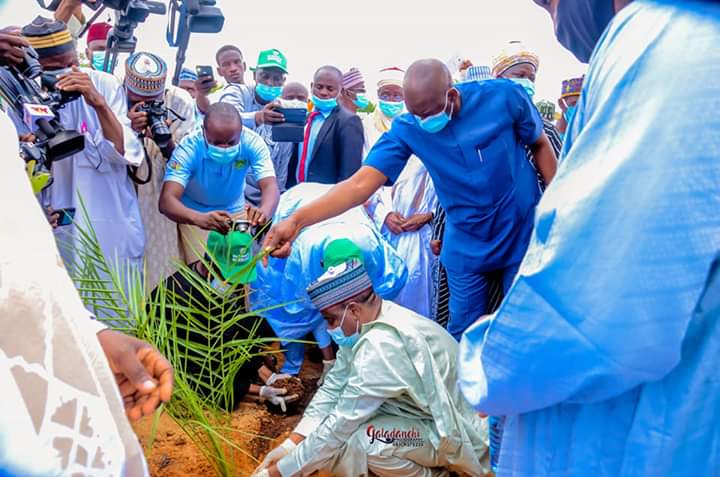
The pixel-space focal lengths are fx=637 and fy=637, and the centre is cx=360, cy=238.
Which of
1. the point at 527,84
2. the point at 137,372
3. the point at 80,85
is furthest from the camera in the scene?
the point at 527,84

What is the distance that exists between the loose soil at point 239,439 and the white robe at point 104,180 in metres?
1.04

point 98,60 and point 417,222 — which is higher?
point 98,60

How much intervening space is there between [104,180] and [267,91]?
213 cm

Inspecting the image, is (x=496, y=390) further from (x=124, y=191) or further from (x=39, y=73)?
(x=124, y=191)

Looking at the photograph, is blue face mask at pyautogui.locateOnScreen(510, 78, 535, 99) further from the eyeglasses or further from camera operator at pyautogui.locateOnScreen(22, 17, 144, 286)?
camera operator at pyautogui.locateOnScreen(22, 17, 144, 286)

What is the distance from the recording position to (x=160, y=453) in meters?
2.78

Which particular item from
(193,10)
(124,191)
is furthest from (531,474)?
(193,10)

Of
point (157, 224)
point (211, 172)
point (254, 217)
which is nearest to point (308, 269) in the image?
point (254, 217)

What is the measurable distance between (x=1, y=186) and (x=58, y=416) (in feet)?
0.98

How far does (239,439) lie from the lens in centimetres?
298

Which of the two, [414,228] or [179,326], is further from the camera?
[414,228]

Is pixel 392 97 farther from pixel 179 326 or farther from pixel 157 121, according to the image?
pixel 179 326

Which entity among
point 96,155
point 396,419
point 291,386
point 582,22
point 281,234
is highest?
point 582,22

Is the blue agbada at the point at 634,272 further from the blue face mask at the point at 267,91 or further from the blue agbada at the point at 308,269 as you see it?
the blue face mask at the point at 267,91
